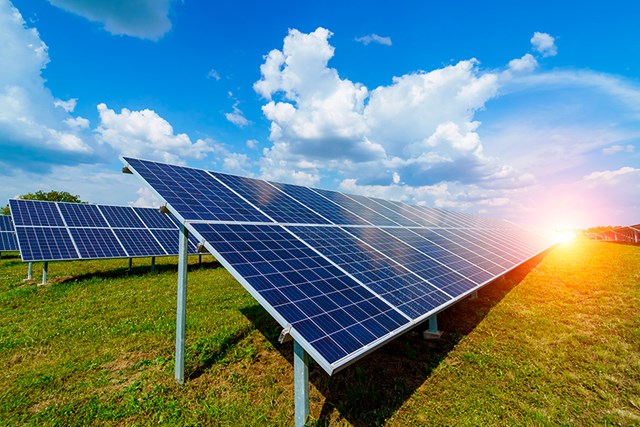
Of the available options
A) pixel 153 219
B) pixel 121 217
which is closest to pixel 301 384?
pixel 121 217

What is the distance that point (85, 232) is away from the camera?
66.2ft

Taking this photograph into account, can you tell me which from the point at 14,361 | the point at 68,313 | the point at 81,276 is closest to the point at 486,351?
the point at 14,361

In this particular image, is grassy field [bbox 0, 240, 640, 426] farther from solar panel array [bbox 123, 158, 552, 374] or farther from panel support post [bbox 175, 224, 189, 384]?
solar panel array [bbox 123, 158, 552, 374]

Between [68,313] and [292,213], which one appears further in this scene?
[68,313]

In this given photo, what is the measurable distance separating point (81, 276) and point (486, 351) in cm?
2213

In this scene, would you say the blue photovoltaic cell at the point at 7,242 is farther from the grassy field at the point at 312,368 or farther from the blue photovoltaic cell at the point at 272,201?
the blue photovoltaic cell at the point at 272,201

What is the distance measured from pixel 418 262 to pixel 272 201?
16.8 ft

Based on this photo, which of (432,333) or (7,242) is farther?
(7,242)

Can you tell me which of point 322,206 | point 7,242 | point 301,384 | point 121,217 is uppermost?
point 322,206

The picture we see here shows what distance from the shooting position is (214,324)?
425 inches

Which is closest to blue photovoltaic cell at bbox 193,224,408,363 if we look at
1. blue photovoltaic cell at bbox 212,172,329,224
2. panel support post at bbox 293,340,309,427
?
panel support post at bbox 293,340,309,427

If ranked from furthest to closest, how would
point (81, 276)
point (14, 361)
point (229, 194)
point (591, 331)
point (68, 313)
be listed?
point (81, 276)
point (68, 313)
point (591, 331)
point (229, 194)
point (14, 361)

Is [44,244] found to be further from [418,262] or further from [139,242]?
[418,262]

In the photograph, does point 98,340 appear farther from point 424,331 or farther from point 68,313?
point 424,331
